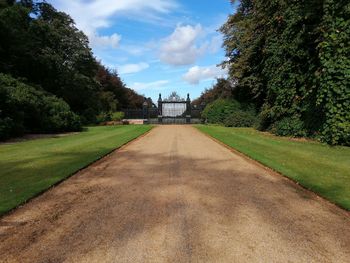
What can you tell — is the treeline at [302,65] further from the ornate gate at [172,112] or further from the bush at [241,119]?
the ornate gate at [172,112]

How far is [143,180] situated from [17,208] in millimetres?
3070

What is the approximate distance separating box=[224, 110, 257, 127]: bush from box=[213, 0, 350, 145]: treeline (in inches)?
157

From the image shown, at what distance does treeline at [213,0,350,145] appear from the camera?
50.8 ft

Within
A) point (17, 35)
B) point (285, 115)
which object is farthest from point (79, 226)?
point (17, 35)

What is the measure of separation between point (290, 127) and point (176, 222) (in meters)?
17.7

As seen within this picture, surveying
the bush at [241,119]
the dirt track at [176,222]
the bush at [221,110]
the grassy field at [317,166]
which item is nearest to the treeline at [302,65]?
the grassy field at [317,166]

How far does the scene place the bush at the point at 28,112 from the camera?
70.5 ft

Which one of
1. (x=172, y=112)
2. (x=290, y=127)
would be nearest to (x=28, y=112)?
(x=290, y=127)

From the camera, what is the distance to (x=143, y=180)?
879cm

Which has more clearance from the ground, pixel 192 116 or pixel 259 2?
pixel 259 2

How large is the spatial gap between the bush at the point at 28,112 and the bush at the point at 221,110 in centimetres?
1703

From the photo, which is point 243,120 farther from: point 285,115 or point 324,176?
point 324,176

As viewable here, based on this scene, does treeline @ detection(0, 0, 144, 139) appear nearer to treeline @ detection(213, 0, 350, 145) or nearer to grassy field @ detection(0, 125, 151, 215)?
grassy field @ detection(0, 125, 151, 215)

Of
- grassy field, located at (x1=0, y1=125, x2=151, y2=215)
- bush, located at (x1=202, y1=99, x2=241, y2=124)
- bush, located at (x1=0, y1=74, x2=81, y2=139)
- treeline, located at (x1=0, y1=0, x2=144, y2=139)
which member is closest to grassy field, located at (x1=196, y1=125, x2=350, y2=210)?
grassy field, located at (x1=0, y1=125, x2=151, y2=215)
